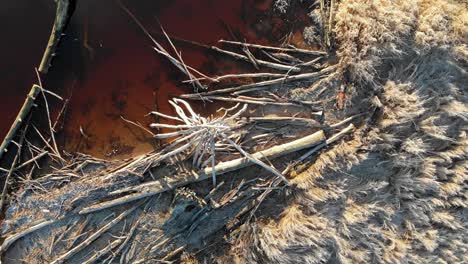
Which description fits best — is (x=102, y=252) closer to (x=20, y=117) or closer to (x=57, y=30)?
(x=20, y=117)

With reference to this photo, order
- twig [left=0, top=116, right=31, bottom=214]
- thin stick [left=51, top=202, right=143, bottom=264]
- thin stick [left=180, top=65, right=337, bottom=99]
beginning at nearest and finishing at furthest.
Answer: thin stick [left=51, top=202, right=143, bottom=264]
twig [left=0, top=116, right=31, bottom=214]
thin stick [left=180, top=65, right=337, bottom=99]

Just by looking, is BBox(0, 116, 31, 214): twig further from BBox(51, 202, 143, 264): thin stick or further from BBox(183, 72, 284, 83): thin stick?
BBox(183, 72, 284, 83): thin stick

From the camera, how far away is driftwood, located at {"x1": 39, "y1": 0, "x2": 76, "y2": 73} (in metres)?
5.79

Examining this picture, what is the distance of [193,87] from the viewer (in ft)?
20.0

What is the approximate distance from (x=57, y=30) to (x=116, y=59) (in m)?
0.90

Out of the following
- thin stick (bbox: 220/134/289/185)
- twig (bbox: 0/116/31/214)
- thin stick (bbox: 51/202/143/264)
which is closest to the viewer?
thin stick (bbox: 220/134/289/185)

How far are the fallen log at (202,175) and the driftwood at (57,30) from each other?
2161 millimetres

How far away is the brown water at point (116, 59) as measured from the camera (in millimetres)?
5934

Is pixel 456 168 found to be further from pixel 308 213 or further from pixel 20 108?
pixel 20 108

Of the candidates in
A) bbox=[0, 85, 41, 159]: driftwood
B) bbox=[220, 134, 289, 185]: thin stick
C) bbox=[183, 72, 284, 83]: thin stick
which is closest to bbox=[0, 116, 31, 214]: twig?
bbox=[0, 85, 41, 159]: driftwood

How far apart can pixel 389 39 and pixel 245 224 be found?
328 cm

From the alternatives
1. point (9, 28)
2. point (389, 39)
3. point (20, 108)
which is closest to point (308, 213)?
point (389, 39)

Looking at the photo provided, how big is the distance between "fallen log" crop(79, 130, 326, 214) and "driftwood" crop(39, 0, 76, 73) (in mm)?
2161

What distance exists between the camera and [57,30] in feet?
19.1
